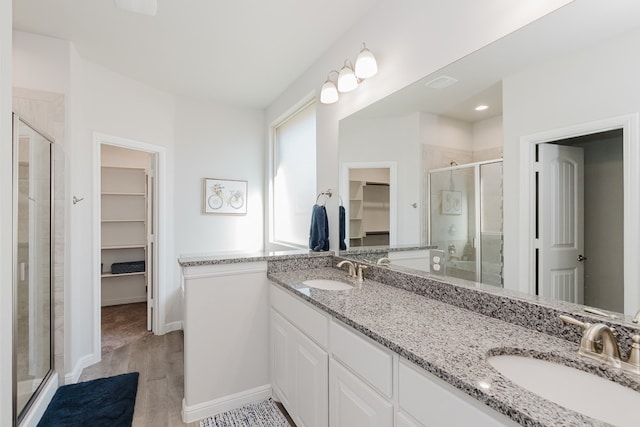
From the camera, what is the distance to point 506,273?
4.14ft

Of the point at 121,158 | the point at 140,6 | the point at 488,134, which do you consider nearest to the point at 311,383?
the point at 488,134

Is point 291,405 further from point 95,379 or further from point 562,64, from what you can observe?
point 562,64

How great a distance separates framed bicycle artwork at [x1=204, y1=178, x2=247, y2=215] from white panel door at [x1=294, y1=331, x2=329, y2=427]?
2.33m

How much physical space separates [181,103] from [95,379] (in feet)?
8.94

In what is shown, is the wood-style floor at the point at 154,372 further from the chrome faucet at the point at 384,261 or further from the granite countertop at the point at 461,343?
the chrome faucet at the point at 384,261

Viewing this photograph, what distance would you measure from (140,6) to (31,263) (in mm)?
1776

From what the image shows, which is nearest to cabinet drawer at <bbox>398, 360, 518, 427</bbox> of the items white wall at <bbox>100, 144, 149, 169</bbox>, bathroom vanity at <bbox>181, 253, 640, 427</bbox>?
bathroom vanity at <bbox>181, 253, 640, 427</bbox>

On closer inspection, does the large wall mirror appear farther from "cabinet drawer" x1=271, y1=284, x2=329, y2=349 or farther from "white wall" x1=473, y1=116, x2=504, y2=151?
"cabinet drawer" x1=271, y1=284, x2=329, y2=349

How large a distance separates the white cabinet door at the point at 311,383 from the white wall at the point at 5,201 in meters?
1.12

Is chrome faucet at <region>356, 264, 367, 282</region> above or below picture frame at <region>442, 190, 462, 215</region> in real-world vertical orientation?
below

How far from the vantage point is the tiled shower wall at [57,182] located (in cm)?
229

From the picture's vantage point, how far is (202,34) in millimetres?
2270

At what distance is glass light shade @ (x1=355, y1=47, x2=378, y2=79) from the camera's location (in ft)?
6.29

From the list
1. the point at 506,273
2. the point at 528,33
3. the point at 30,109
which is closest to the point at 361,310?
the point at 506,273
